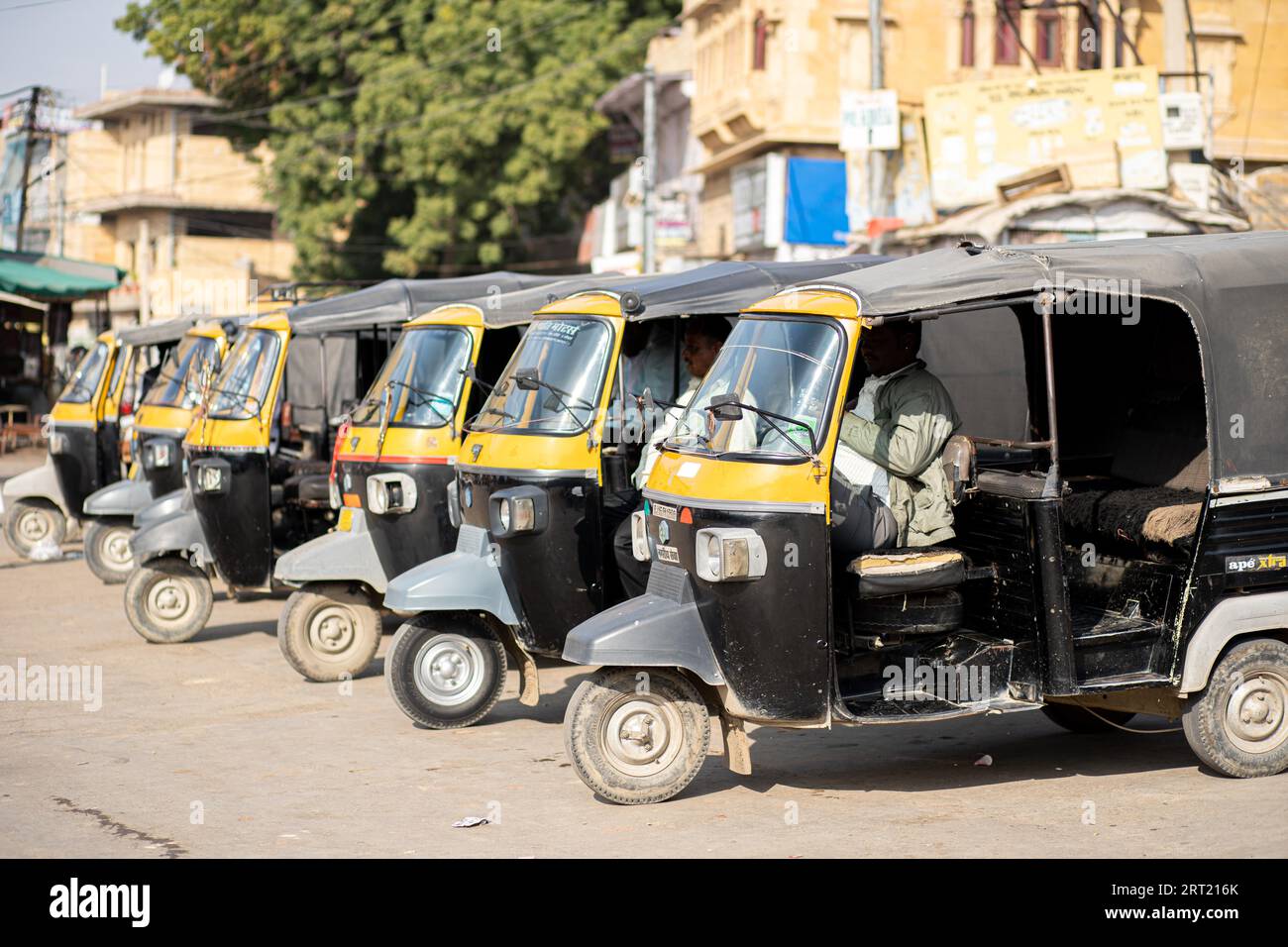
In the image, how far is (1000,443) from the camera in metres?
7.30

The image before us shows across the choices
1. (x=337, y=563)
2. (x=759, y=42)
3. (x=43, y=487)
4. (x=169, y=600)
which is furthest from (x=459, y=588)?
(x=759, y=42)

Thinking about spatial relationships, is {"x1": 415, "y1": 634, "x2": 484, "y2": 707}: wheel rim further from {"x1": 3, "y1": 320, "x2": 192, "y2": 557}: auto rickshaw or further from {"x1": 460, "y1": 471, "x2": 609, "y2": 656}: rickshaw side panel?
{"x1": 3, "y1": 320, "x2": 192, "y2": 557}: auto rickshaw

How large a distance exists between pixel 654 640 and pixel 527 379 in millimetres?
2135

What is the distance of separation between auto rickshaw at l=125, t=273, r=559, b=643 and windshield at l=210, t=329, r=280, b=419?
11mm

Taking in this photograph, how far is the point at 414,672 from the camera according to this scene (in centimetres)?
854

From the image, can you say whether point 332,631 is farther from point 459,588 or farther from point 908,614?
point 908,614

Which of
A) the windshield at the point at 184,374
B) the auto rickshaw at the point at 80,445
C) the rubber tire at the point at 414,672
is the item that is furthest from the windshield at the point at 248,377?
the auto rickshaw at the point at 80,445

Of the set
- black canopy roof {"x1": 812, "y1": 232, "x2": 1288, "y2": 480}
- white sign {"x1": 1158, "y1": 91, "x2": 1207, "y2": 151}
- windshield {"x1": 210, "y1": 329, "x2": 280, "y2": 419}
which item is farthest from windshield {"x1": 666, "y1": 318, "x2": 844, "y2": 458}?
white sign {"x1": 1158, "y1": 91, "x2": 1207, "y2": 151}

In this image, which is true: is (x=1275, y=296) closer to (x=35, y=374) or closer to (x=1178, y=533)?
(x=1178, y=533)

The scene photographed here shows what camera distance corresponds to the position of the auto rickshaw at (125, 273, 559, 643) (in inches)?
455

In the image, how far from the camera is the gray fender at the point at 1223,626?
6875 millimetres

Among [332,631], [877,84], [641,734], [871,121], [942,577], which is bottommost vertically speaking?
[641,734]

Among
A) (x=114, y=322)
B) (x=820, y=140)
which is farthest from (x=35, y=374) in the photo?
(x=114, y=322)
